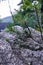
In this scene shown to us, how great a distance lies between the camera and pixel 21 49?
3.13 meters

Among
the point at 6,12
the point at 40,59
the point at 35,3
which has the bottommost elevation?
the point at 6,12

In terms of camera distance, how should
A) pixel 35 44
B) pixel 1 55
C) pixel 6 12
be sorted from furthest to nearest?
pixel 6 12, pixel 35 44, pixel 1 55

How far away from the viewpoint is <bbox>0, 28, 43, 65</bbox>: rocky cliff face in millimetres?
2835

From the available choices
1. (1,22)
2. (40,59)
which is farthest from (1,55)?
(1,22)

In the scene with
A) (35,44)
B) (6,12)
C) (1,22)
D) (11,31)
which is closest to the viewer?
(35,44)

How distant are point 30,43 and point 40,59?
0.39 m

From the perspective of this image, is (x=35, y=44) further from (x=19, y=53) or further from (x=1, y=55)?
(x=1, y=55)

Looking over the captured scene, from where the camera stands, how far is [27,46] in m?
3.22

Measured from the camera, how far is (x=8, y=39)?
3.27 m

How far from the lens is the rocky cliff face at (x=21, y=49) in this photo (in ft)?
9.30

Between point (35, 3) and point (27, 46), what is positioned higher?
point (35, 3)

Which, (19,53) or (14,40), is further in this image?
(14,40)

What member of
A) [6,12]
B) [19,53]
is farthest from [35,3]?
[6,12]

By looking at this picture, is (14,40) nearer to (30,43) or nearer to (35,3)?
(30,43)
